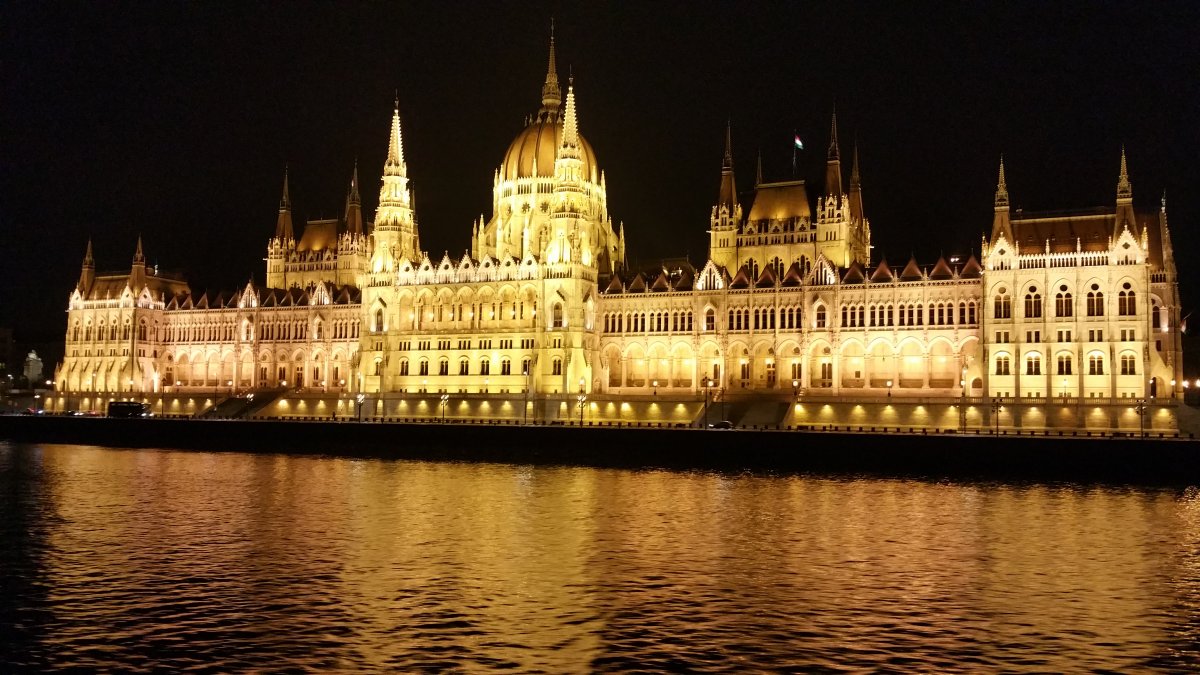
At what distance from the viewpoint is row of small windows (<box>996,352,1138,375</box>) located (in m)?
79.5

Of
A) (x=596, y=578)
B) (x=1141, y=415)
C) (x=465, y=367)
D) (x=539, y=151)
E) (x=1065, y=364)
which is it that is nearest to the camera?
(x=596, y=578)

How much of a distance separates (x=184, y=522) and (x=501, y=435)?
36.4 m

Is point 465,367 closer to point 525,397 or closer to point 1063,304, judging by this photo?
point 525,397

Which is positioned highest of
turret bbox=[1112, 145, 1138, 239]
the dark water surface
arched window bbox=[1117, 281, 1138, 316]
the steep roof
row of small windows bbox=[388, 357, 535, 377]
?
the steep roof

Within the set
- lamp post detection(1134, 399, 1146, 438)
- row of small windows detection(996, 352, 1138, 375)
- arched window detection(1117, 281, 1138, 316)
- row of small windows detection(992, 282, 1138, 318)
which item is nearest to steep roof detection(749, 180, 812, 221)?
row of small windows detection(992, 282, 1138, 318)

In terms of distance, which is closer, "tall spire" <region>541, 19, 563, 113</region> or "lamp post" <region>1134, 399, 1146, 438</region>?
"lamp post" <region>1134, 399, 1146, 438</region>

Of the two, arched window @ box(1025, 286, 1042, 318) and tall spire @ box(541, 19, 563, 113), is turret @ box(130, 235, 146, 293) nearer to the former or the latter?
tall spire @ box(541, 19, 563, 113)

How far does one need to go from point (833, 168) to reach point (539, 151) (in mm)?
28228

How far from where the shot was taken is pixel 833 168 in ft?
352

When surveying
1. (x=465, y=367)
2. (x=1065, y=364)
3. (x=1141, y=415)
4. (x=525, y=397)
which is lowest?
(x=1141, y=415)

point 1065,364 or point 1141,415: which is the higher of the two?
point 1065,364

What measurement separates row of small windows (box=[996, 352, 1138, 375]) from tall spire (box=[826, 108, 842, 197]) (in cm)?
2770

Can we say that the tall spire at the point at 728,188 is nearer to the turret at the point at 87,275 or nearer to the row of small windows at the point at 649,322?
the row of small windows at the point at 649,322

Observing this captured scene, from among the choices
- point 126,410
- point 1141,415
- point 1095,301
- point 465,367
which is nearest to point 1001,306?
point 1095,301
